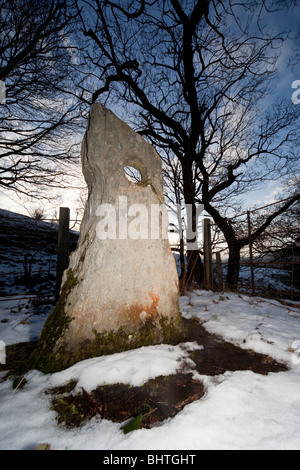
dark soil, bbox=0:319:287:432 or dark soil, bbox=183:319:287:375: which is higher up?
dark soil, bbox=183:319:287:375

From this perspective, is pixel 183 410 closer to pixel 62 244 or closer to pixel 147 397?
pixel 147 397

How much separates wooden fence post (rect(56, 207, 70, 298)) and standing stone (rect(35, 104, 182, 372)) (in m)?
1.92

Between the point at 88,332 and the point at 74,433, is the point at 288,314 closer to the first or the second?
the point at 88,332

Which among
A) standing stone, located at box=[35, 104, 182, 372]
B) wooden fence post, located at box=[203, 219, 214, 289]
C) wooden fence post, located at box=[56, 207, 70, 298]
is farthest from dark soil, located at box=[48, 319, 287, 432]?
wooden fence post, located at box=[203, 219, 214, 289]

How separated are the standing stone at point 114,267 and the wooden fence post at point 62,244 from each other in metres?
1.92

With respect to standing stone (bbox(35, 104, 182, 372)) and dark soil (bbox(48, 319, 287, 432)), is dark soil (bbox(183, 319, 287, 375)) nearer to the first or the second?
dark soil (bbox(48, 319, 287, 432))

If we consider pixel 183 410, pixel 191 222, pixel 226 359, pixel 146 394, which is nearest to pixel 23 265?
pixel 191 222

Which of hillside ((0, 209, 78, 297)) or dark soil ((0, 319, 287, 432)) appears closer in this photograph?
dark soil ((0, 319, 287, 432))

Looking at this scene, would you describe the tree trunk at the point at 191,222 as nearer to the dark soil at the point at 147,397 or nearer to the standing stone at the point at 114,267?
the standing stone at the point at 114,267

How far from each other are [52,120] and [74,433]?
7208mm

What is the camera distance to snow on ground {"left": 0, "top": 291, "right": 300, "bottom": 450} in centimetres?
87

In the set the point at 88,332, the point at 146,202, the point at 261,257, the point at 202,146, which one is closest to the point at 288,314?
the point at 146,202

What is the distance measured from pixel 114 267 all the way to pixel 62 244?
7.42 feet

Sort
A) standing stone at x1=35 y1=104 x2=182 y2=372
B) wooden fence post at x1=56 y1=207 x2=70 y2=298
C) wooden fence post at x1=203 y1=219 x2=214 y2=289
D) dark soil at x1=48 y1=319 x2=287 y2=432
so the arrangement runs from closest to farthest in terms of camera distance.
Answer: dark soil at x1=48 y1=319 x2=287 y2=432, standing stone at x1=35 y1=104 x2=182 y2=372, wooden fence post at x1=56 y1=207 x2=70 y2=298, wooden fence post at x1=203 y1=219 x2=214 y2=289
